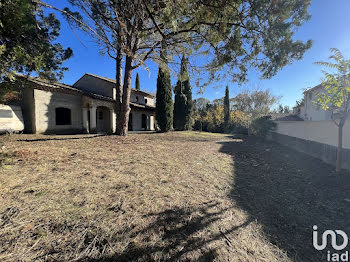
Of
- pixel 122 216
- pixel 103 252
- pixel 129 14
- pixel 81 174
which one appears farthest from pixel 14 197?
pixel 129 14

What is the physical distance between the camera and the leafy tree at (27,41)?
132 inches

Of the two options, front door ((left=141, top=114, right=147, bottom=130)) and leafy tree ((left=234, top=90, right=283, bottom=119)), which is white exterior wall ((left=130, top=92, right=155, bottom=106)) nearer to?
front door ((left=141, top=114, right=147, bottom=130))

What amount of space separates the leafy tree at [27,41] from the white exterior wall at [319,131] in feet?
33.2

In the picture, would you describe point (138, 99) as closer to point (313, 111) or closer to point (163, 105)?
point (163, 105)

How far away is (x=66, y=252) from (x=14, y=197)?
171 cm

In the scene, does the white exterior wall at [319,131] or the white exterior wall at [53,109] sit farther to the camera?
the white exterior wall at [53,109]

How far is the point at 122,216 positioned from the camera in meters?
2.16

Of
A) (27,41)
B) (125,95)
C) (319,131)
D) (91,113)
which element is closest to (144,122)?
(91,113)

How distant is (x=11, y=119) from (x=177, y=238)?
531 inches

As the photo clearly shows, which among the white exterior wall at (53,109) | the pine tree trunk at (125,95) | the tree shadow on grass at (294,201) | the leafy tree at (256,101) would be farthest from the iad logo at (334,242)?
the leafy tree at (256,101)

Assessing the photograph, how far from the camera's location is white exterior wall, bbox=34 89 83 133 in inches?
407

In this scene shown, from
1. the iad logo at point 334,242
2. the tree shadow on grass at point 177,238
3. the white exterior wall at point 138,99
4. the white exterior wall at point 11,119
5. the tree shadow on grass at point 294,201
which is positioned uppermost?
the white exterior wall at point 138,99

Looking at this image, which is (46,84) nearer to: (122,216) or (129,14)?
(129,14)

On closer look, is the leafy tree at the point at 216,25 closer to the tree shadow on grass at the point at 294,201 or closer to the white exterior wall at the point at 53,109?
the tree shadow on grass at the point at 294,201
